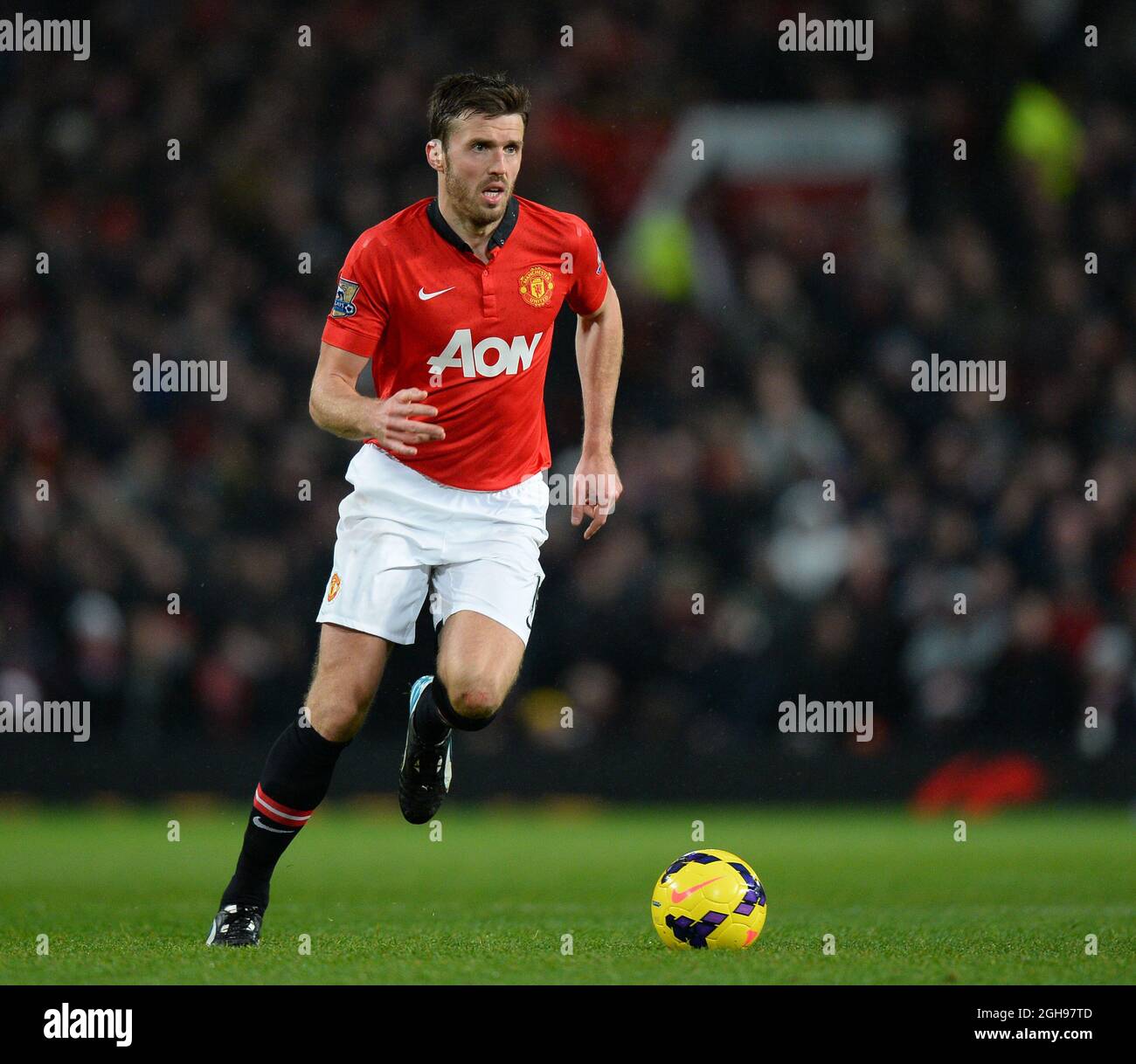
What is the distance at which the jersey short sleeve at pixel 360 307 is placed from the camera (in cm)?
551

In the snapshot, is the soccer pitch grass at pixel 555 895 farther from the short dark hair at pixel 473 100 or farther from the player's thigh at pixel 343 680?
the short dark hair at pixel 473 100

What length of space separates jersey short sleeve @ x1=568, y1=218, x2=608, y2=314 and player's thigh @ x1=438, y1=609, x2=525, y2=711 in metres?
1.25

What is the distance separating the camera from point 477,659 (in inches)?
223

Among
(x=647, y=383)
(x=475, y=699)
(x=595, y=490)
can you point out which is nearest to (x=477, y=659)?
(x=475, y=699)

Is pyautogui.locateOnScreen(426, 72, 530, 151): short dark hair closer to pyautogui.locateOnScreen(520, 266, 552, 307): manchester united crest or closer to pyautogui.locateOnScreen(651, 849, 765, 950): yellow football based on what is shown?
pyautogui.locateOnScreen(520, 266, 552, 307): manchester united crest

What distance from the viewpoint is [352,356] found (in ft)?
18.0

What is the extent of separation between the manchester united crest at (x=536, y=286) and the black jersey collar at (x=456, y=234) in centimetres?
14

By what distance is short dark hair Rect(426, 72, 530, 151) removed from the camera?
5551 mm

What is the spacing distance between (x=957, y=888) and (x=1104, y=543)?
5.02m

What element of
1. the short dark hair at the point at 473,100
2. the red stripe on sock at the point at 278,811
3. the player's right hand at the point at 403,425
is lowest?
the red stripe on sock at the point at 278,811

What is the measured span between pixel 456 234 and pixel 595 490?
0.99m

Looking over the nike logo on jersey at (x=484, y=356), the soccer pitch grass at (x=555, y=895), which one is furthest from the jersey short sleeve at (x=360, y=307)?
the soccer pitch grass at (x=555, y=895)

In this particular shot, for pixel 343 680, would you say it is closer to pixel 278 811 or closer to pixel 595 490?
pixel 278 811

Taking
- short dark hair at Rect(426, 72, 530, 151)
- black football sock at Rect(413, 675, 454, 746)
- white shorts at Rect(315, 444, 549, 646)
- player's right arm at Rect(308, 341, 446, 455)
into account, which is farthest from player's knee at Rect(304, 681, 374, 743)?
short dark hair at Rect(426, 72, 530, 151)
